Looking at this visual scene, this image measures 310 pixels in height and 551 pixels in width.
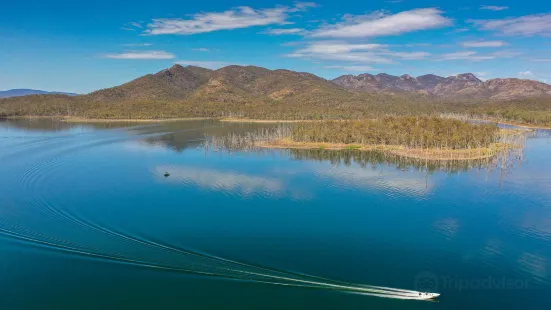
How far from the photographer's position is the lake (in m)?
25.2

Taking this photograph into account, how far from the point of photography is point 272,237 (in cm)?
3372

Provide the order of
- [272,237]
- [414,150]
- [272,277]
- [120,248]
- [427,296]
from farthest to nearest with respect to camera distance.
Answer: [414,150]
[272,237]
[120,248]
[272,277]
[427,296]

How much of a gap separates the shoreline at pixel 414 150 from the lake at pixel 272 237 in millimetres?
10676

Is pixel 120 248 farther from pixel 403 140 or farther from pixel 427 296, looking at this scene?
pixel 403 140

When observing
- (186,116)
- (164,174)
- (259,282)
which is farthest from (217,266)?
(186,116)

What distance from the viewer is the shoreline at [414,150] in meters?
73.1

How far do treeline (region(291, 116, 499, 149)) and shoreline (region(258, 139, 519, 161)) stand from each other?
2.61 m

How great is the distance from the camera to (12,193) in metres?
47.6

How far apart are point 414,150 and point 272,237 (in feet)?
179

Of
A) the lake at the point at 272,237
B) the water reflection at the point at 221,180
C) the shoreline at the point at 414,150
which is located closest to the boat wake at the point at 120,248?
the lake at the point at 272,237

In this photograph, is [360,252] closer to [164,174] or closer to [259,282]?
[259,282]

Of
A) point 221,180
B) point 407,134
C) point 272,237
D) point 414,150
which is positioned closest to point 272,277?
point 272,237

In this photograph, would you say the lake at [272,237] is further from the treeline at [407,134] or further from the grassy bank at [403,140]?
the treeline at [407,134]

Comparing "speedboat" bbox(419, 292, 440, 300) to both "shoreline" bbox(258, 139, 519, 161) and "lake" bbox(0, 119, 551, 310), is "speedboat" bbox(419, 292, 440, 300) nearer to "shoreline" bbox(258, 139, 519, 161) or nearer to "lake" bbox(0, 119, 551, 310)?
"lake" bbox(0, 119, 551, 310)
